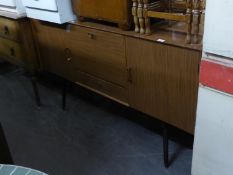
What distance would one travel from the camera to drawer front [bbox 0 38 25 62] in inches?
76.2

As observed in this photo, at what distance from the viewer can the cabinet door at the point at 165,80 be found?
1126 millimetres

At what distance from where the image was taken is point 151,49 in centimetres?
121

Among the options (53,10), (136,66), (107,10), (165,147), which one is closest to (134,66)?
(136,66)

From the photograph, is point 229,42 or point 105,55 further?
point 105,55

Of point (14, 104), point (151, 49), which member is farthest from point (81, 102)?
point (151, 49)

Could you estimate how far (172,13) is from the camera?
1150 millimetres

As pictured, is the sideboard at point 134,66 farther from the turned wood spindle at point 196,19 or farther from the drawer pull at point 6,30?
the drawer pull at point 6,30

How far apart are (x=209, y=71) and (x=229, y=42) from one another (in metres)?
0.13

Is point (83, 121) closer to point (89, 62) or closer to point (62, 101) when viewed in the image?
point (62, 101)

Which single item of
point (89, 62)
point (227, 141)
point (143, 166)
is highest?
point (89, 62)

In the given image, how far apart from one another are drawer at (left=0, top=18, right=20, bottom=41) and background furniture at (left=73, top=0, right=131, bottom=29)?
54 centimetres

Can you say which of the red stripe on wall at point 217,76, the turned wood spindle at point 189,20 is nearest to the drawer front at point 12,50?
the turned wood spindle at point 189,20

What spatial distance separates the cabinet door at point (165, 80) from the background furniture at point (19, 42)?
0.89 m

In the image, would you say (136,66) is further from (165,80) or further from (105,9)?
(105,9)
